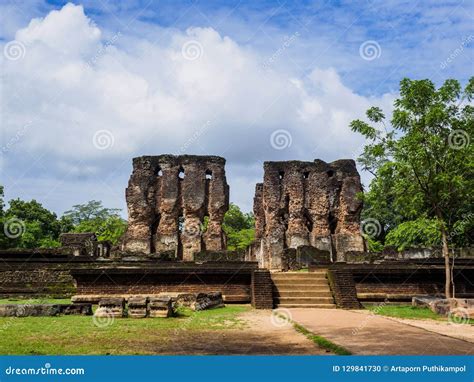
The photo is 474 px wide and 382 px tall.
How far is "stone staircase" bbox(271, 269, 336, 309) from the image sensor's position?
41.3 ft

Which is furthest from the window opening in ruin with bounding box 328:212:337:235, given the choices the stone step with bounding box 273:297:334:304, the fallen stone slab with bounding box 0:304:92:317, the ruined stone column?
the fallen stone slab with bounding box 0:304:92:317

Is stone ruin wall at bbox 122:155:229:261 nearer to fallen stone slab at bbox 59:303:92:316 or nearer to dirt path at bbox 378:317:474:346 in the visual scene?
fallen stone slab at bbox 59:303:92:316

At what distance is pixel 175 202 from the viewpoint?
100 ft

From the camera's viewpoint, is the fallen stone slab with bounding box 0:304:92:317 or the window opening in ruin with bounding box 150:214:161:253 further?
the window opening in ruin with bounding box 150:214:161:253

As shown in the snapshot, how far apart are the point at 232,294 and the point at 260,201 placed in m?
20.4

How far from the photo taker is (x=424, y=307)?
12.2m

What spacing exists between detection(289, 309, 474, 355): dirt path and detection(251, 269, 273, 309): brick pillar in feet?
5.85

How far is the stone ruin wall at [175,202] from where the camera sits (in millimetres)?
29984

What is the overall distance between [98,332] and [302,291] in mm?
6974

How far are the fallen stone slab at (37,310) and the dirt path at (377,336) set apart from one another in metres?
4.73

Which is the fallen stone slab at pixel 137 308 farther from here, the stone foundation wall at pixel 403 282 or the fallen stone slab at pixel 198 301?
the stone foundation wall at pixel 403 282

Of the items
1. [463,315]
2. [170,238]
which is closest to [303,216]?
[170,238]

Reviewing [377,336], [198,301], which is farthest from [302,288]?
[377,336]

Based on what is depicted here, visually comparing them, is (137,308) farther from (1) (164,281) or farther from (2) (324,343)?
(2) (324,343)
